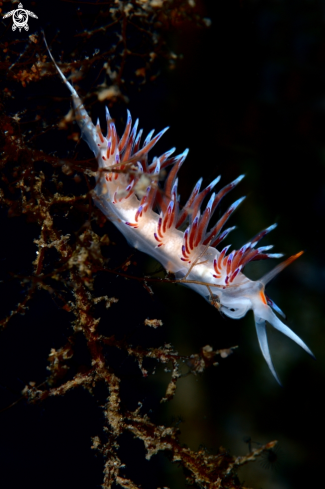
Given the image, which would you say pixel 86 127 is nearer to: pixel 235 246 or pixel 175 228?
pixel 175 228

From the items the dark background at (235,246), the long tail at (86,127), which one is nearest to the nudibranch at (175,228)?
the long tail at (86,127)

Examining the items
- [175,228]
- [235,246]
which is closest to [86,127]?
[175,228]

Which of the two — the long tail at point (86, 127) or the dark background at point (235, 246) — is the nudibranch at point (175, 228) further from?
the dark background at point (235, 246)

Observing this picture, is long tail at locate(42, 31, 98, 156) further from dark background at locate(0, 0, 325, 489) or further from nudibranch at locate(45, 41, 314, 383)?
dark background at locate(0, 0, 325, 489)

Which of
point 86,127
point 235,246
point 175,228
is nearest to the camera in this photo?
point 86,127

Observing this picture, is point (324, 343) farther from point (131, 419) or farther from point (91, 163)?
point (91, 163)

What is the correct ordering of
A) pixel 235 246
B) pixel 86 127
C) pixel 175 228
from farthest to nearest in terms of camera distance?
pixel 235 246
pixel 175 228
pixel 86 127
